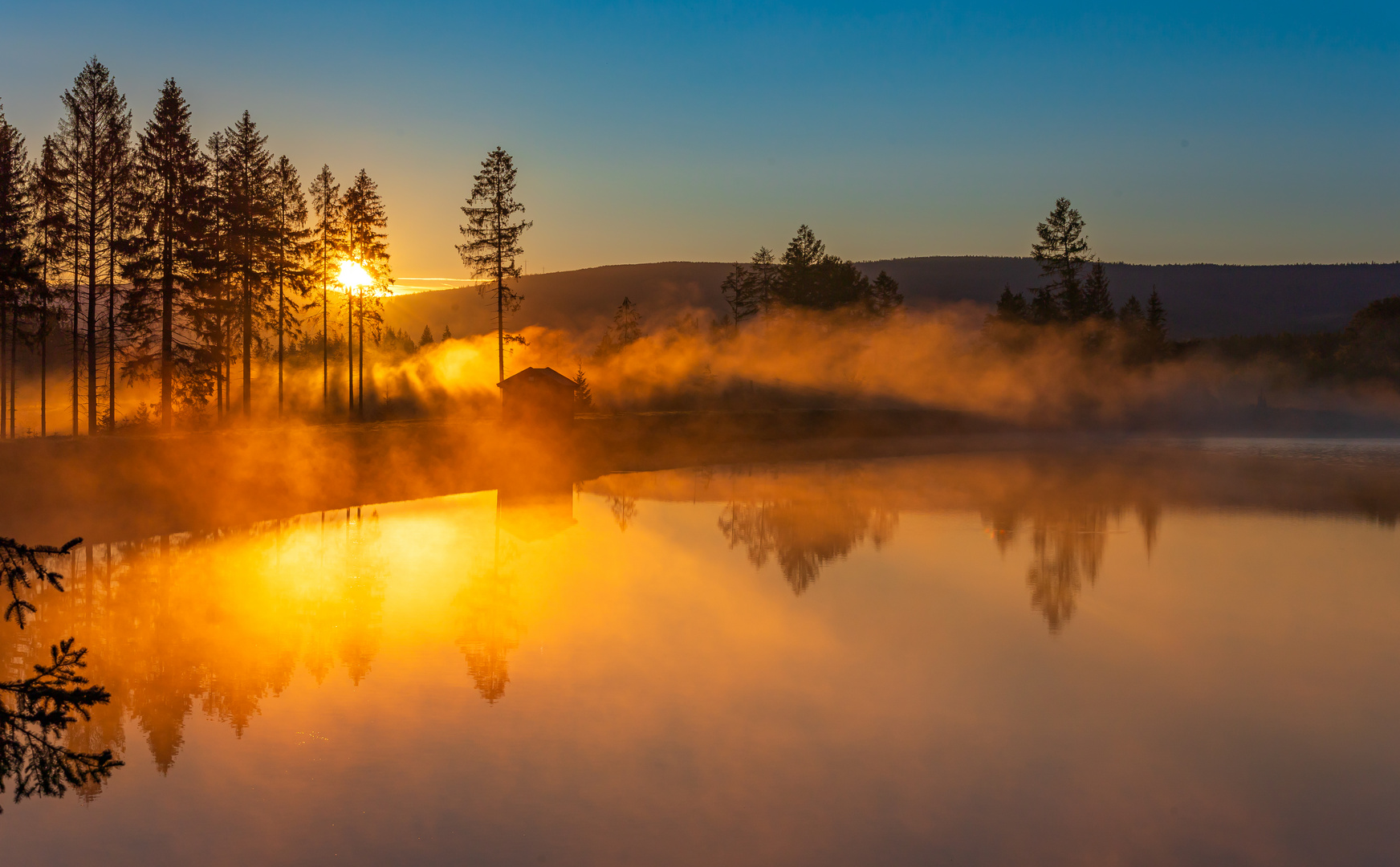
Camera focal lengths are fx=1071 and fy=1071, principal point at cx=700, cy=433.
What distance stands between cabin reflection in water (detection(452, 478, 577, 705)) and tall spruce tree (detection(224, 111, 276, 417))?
74.2ft

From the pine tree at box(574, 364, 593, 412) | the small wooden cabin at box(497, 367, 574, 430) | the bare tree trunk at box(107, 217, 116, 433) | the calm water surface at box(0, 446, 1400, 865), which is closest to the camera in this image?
the calm water surface at box(0, 446, 1400, 865)

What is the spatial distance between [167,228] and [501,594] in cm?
3179

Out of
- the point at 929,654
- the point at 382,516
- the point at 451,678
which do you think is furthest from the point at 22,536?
the point at 929,654

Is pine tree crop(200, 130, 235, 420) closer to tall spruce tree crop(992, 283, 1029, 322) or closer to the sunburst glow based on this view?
the sunburst glow

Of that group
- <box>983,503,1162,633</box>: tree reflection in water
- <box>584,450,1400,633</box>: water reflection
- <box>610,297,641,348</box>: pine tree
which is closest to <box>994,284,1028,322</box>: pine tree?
<box>610,297,641,348</box>: pine tree

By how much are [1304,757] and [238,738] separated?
12814mm

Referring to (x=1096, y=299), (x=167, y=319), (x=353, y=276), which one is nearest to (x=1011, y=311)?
(x=1096, y=299)

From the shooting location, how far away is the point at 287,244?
62438mm

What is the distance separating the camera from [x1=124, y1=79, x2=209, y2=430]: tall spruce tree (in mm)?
45188

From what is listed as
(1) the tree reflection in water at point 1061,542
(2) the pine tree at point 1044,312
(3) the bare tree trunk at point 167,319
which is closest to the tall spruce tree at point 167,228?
(3) the bare tree trunk at point 167,319

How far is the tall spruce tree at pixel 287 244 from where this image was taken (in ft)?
194

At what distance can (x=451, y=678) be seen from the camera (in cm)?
1584

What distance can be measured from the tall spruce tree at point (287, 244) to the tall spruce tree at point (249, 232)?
2.07 feet

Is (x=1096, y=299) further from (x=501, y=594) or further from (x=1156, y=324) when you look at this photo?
(x=501, y=594)
